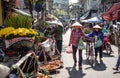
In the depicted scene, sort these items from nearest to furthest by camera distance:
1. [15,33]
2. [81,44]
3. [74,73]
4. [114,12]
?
[15,33] → [74,73] → [81,44] → [114,12]

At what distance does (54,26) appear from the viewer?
714 inches

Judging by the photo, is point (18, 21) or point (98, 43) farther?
point (98, 43)

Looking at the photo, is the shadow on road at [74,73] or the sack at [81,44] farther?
the sack at [81,44]

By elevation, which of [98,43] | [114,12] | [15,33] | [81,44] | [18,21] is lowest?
[98,43]

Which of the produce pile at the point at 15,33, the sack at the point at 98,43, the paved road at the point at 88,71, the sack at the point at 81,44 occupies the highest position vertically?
the produce pile at the point at 15,33

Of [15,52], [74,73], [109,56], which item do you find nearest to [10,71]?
[15,52]

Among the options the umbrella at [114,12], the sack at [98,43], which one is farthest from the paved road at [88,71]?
the umbrella at [114,12]

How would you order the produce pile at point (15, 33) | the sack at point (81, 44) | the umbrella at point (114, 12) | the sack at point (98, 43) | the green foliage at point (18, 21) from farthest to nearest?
the umbrella at point (114, 12)
the sack at point (98, 43)
the sack at point (81, 44)
the green foliage at point (18, 21)
the produce pile at point (15, 33)

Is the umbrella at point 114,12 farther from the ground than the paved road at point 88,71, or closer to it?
farther from the ground

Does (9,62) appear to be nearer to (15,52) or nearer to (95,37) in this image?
(15,52)

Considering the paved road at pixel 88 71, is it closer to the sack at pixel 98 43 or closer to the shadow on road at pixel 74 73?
the shadow on road at pixel 74 73

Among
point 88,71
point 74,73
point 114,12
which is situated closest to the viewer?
point 74,73

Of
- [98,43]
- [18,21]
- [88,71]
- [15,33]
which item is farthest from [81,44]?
[15,33]

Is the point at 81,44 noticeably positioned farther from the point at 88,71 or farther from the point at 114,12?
the point at 114,12
